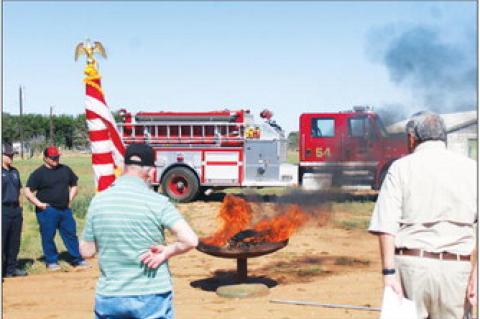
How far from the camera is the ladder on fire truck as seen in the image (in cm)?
1705

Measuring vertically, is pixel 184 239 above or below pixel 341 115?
below

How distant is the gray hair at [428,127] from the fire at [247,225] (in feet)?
12.8

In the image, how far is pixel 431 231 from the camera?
342cm

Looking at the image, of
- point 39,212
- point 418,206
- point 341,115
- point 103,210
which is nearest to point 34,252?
point 39,212

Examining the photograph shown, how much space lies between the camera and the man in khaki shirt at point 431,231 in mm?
3395

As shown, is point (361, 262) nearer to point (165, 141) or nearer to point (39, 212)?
point (39, 212)

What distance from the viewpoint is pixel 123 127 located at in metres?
17.4

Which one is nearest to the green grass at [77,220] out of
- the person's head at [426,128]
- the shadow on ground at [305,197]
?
the shadow on ground at [305,197]

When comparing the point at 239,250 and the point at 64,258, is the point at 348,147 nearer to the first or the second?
the point at 64,258

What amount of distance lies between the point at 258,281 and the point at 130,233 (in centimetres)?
465

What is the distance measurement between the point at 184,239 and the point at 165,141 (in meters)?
14.0

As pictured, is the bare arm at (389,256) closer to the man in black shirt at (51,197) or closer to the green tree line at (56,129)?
the man in black shirt at (51,197)


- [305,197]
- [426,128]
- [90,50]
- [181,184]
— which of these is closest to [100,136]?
[90,50]

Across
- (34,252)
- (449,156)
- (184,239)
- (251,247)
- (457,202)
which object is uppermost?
(449,156)
